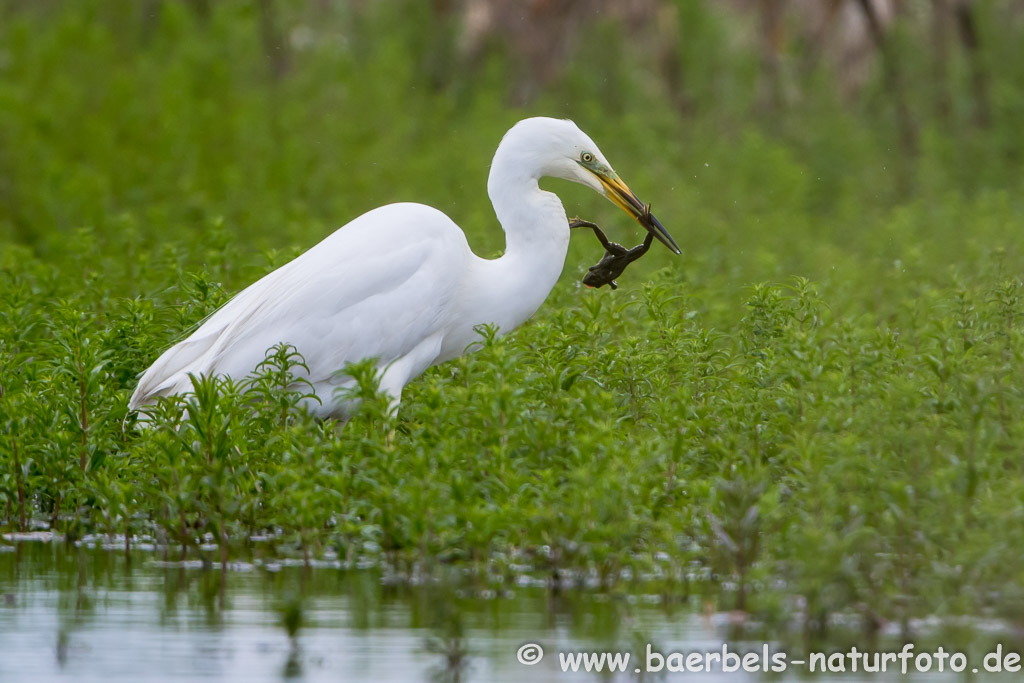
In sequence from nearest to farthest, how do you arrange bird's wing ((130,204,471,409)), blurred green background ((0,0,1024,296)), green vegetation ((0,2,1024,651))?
green vegetation ((0,2,1024,651))
bird's wing ((130,204,471,409))
blurred green background ((0,0,1024,296))

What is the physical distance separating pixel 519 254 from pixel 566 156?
1.73 feet

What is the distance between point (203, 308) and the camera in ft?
25.5

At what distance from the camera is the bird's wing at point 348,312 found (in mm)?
7043

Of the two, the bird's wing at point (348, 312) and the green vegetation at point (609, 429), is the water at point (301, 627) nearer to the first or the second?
the green vegetation at point (609, 429)

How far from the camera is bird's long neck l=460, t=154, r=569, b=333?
7.32m

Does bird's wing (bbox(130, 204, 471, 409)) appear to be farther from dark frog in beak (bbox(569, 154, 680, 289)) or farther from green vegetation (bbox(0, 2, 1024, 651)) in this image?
dark frog in beak (bbox(569, 154, 680, 289))

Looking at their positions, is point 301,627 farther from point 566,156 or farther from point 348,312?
point 566,156

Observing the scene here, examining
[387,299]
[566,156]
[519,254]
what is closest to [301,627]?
[387,299]

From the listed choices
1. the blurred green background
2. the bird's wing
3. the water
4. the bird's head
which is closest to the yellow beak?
the bird's head

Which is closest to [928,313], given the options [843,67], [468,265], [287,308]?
[468,265]

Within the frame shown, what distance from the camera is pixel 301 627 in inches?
190

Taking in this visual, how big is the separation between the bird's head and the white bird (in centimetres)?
1

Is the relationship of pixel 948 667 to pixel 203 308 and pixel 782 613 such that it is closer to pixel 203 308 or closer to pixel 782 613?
pixel 782 613

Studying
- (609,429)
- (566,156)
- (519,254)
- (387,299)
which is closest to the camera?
(609,429)
